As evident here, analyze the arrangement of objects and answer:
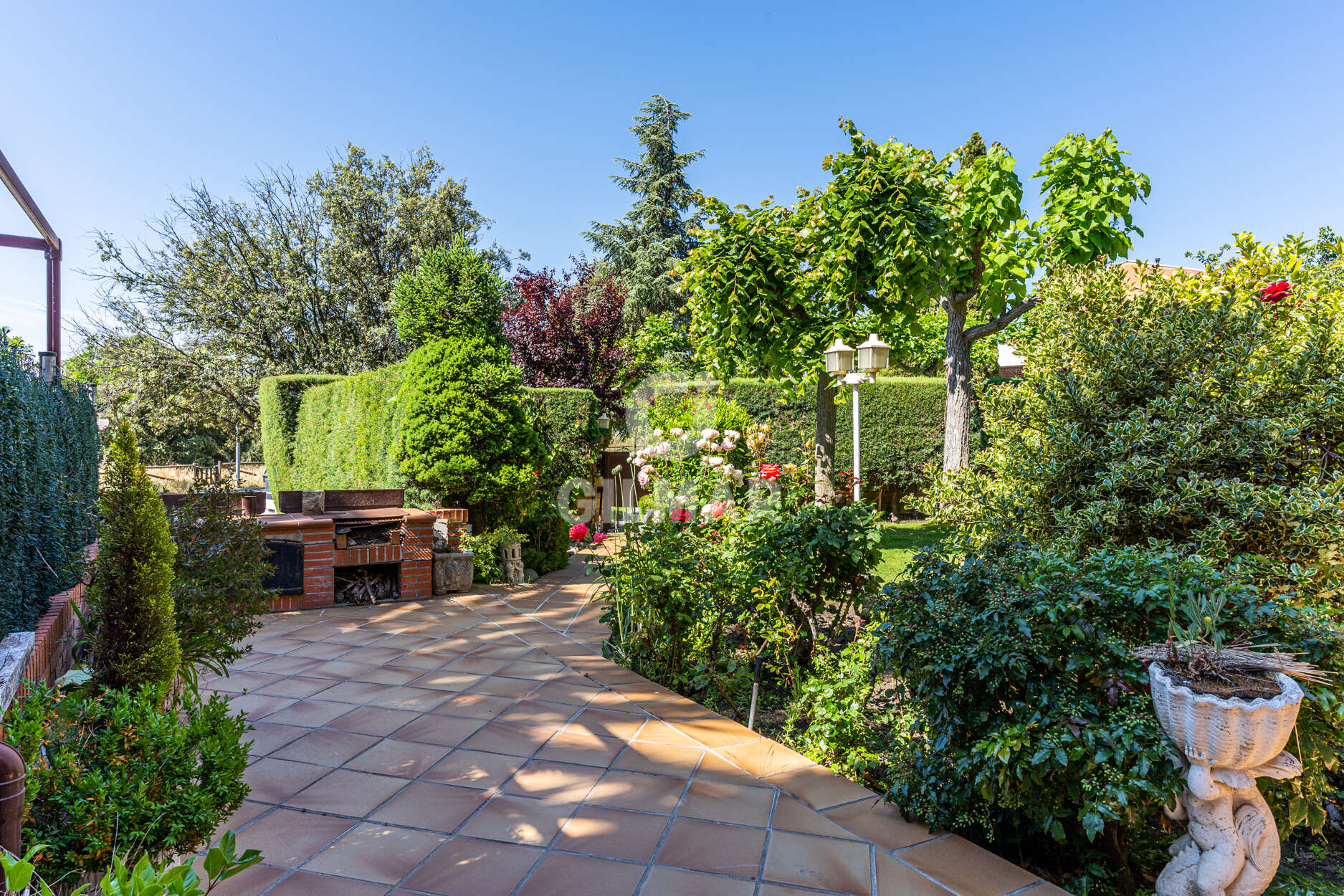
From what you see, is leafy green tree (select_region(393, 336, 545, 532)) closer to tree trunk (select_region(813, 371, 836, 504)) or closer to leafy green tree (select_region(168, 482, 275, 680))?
tree trunk (select_region(813, 371, 836, 504))

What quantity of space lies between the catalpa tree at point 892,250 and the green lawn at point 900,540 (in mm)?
1331

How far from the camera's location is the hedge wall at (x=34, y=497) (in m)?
2.72

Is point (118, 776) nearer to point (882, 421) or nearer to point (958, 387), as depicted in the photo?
point (958, 387)

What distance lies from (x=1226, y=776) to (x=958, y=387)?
5359 millimetres

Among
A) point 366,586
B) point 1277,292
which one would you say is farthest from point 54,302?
point 1277,292

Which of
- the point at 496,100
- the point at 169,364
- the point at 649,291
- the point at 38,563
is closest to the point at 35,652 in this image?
the point at 38,563

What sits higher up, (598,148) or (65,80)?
(598,148)

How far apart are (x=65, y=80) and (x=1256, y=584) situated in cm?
1106

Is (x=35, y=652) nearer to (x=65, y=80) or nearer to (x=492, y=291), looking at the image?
(x=492, y=291)

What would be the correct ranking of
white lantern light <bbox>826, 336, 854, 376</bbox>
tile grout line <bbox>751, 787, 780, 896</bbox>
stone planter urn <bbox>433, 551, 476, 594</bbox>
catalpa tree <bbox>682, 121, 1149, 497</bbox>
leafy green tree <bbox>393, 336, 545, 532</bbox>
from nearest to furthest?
tile grout line <bbox>751, 787, 780, 896</bbox>, catalpa tree <bbox>682, 121, 1149, 497</bbox>, white lantern light <bbox>826, 336, 854, 376</bbox>, stone planter urn <bbox>433, 551, 476, 594</bbox>, leafy green tree <bbox>393, 336, 545, 532</bbox>

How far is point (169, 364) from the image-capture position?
15305 mm

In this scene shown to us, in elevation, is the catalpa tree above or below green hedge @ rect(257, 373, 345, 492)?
above

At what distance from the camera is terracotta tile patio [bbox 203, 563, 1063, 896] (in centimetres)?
213

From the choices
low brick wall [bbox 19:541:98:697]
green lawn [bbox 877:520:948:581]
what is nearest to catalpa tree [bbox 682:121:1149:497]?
green lawn [bbox 877:520:948:581]
